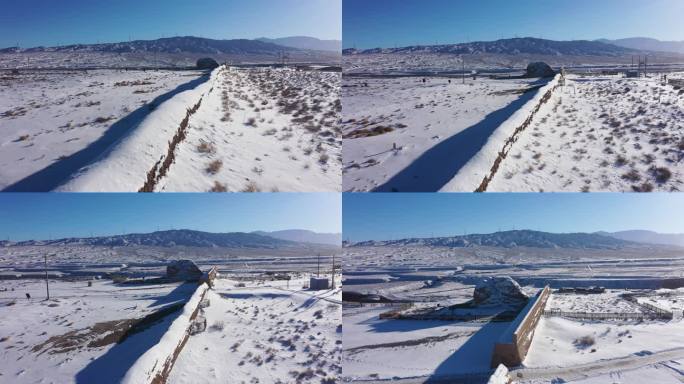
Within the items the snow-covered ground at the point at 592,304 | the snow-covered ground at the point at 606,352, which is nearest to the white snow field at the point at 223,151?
the snow-covered ground at the point at 606,352

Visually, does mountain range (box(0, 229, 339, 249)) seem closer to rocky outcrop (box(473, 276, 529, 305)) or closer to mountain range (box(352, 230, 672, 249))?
mountain range (box(352, 230, 672, 249))

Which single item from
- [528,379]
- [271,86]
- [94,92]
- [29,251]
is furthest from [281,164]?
[29,251]

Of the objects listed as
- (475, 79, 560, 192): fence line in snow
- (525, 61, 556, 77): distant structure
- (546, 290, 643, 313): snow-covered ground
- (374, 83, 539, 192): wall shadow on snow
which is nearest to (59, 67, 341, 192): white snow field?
(374, 83, 539, 192): wall shadow on snow

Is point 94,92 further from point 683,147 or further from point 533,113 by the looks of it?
point 683,147

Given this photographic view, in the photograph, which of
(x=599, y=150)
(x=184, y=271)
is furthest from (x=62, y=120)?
(x=599, y=150)

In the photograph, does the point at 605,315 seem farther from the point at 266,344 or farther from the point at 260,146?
the point at 260,146

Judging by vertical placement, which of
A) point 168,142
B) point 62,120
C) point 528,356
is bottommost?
point 528,356
